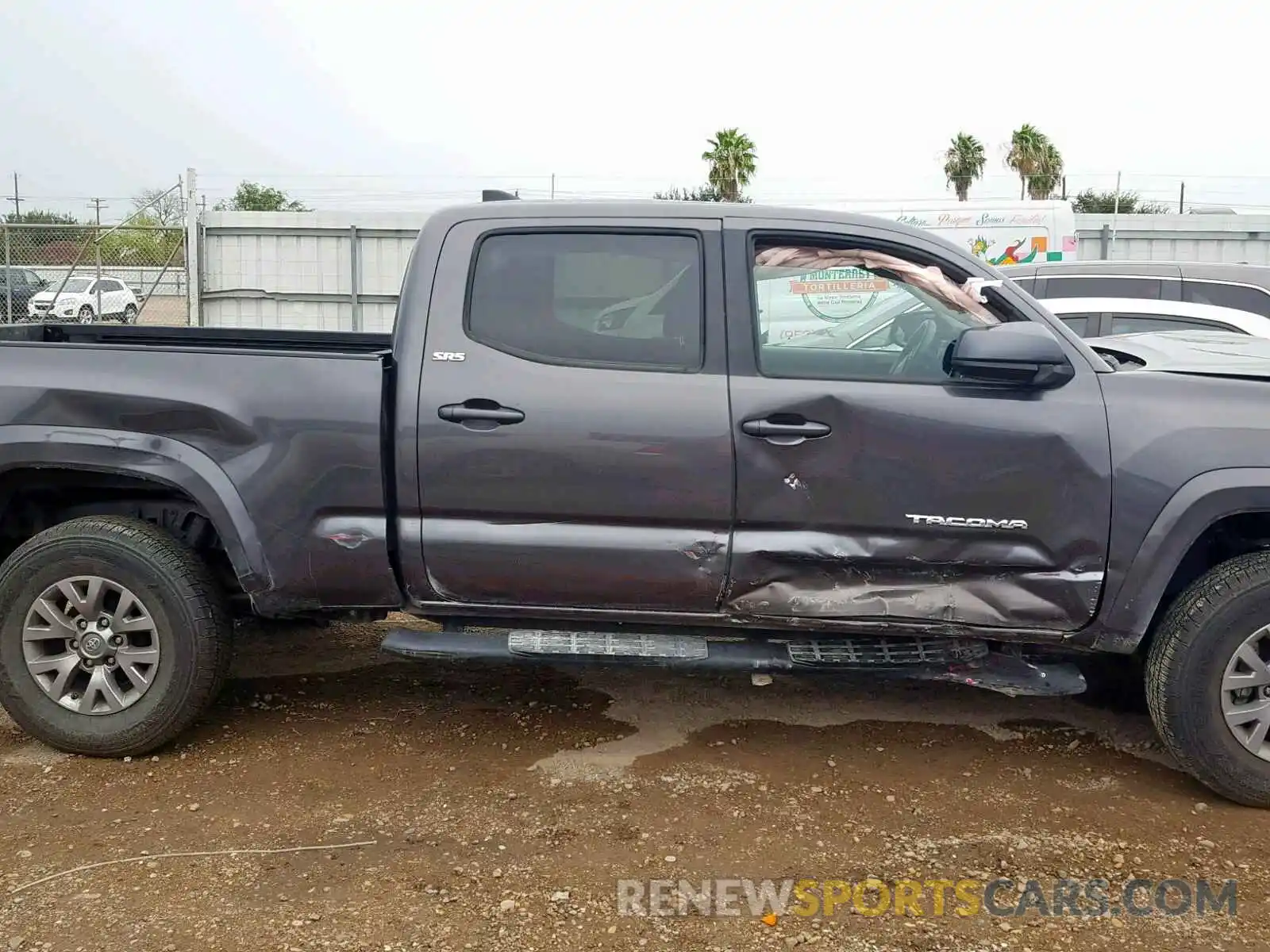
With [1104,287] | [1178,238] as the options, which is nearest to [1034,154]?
[1178,238]

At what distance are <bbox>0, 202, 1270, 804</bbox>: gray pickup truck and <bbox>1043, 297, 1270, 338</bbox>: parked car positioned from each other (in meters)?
2.99

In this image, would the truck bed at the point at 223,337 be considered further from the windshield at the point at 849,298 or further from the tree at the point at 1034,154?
the tree at the point at 1034,154

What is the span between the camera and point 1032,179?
19.5 m

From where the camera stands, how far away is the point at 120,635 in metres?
3.74

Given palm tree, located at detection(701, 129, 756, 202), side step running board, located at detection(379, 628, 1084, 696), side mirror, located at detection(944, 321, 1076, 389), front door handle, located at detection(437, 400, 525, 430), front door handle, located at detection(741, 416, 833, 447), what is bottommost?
side step running board, located at detection(379, 628, 1084, 696)

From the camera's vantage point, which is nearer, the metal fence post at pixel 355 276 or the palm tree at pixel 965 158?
the metal fence post at pixel 355 276

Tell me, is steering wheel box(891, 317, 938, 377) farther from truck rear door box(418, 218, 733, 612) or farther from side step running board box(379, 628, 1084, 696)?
side step running board box(379, 628, 1084, 696)

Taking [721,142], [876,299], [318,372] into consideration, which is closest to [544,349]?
[318,372]

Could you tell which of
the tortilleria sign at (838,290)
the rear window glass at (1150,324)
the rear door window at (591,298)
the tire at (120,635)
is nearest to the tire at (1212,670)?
the tortilleria sign at (838,290)

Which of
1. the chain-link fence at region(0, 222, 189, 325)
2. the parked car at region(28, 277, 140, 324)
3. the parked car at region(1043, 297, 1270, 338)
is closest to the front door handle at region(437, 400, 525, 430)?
the parked car at region(1043, 297, 1270, 338)

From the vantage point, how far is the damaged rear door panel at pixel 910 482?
341 cm

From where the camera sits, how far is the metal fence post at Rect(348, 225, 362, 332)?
1580cm

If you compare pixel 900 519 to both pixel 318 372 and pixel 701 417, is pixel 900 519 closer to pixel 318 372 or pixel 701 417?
pixel 701 417

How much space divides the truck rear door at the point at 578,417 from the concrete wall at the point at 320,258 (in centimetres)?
1280
